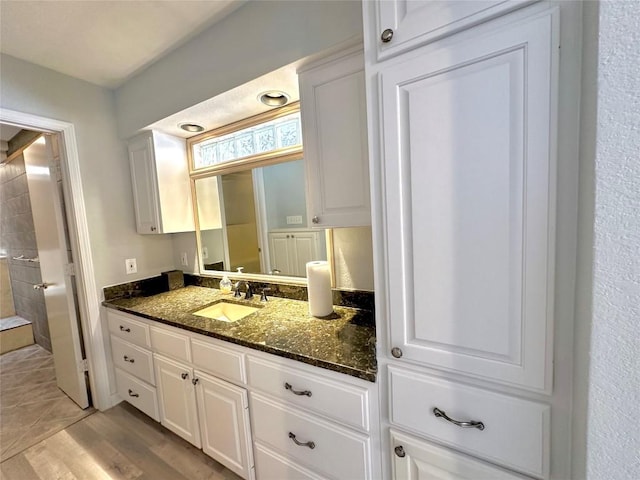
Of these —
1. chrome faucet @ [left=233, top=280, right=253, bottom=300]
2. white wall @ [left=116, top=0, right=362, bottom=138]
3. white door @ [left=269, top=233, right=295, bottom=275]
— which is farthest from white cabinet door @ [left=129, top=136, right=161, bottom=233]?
white door @ [left=269, top=233, right=295, bottom=275]

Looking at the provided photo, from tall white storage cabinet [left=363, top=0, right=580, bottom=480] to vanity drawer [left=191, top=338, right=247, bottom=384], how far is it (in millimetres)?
→ 734

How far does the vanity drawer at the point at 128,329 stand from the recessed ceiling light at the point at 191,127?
4.40ft

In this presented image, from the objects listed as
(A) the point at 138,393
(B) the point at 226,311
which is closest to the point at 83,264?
(A) the point at 138,393

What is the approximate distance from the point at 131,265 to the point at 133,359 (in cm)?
74

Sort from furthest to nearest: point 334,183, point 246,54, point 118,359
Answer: point 118,359 → point 246,54 → point 334,183

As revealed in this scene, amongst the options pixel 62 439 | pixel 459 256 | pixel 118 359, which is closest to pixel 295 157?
pixel 459 256

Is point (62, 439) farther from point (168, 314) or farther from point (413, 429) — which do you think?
point (413, 429)

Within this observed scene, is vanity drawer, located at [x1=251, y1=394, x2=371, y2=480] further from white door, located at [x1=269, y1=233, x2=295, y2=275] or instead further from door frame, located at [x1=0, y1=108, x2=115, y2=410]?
door frame, located at [x1=0, y1=108, x2=115, y2=410]

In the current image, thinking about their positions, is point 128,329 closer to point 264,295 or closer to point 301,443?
point 264,295

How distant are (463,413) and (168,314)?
159cm

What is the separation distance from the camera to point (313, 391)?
1.11m

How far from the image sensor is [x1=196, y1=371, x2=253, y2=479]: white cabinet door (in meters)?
1.36

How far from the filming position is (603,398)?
48 cm

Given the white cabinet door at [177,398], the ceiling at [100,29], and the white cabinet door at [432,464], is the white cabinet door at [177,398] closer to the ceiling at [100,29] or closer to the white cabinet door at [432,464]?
the white cabinet door at [432,464]
